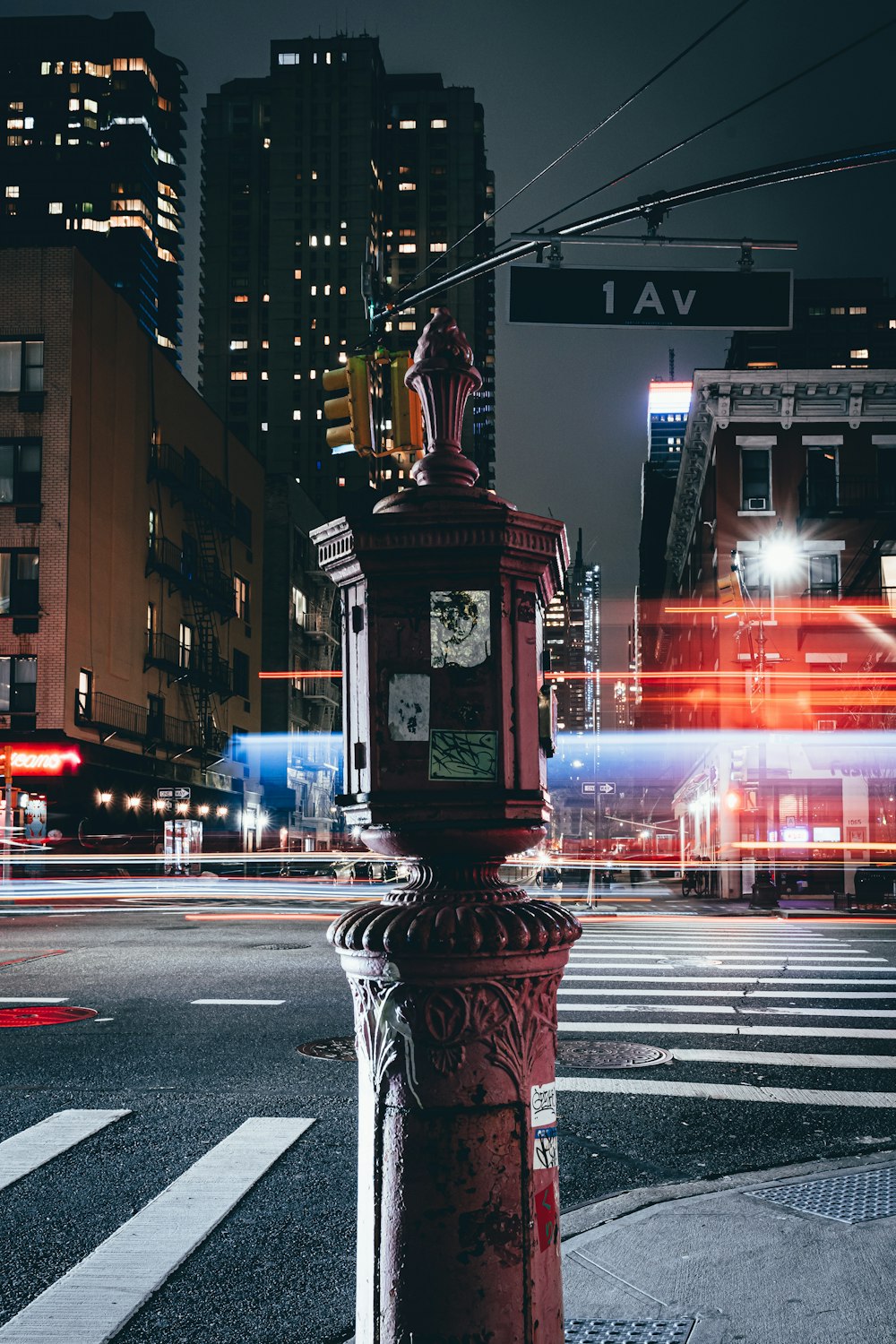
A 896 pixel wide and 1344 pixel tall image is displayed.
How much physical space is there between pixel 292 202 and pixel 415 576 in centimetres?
14730

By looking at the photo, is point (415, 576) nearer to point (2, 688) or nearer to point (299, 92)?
point (2, 688)

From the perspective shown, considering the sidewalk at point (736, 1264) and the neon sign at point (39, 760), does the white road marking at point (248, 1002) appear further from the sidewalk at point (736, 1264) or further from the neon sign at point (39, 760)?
the neon sign at point (39, 760)

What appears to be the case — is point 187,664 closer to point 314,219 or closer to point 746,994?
point 746,994

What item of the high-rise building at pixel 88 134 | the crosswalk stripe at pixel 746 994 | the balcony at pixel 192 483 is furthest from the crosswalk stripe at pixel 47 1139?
the high-rise building at pixel 88 134

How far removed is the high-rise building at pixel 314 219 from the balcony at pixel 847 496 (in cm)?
8481

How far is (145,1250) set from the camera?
441 centimetres

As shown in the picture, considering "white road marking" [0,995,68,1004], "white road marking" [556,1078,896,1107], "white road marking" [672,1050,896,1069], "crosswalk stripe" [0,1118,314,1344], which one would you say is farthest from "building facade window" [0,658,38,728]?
"crosswalk stripe" [0,1118,314,1344]

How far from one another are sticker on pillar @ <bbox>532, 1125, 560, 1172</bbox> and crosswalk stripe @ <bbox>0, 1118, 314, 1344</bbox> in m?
1.80

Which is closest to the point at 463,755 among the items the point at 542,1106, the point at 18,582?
the point at 542,1106

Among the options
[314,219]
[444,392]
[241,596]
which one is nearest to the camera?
[444,392]

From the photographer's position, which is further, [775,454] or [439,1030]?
[775,454]

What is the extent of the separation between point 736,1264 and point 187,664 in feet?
152

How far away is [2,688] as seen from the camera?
121ft

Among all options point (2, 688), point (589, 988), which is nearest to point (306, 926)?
point (589, 988)
